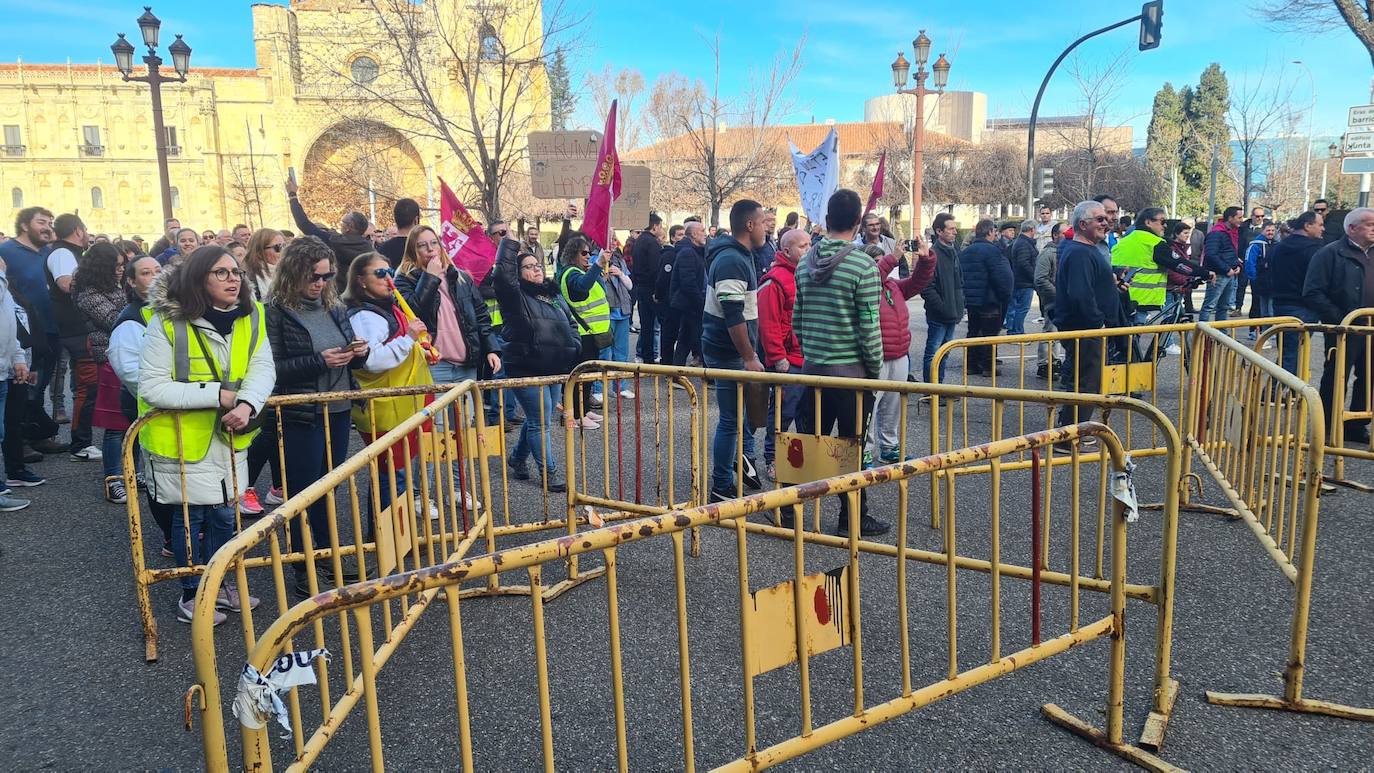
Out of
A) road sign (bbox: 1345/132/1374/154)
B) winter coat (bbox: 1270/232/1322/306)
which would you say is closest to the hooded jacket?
winter coat (bbox: 1270/232/1322/306)

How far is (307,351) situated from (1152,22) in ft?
56.4

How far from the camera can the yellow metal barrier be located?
3.33m

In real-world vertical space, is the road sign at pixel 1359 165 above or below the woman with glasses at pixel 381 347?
above

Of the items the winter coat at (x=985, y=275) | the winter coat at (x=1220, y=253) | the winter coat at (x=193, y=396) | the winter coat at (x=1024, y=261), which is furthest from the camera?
the winter coat at (x=1220, y=253)

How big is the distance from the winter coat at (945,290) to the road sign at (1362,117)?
9197mm

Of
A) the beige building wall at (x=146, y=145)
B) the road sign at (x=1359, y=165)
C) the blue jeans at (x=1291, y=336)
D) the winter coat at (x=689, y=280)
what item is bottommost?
the blue jeans at (x=1291, y=336)

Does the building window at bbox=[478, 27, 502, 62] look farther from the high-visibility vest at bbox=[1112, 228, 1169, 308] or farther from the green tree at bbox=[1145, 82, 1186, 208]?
the green tree at bbox=[1145, 82, 1186, 208]

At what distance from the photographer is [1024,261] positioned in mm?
11383

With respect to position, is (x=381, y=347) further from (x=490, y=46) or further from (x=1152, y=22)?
(x=1152, y=22)

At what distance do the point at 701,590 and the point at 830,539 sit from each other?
2.44ft

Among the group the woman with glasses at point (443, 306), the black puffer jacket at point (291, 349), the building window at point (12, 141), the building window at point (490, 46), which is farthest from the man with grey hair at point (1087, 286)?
the building window at point (12, 141)

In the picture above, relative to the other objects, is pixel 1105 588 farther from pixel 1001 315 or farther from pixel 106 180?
pixel 106 180

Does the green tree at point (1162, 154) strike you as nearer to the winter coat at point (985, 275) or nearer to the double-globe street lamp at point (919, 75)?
the double-globe street lamp at point (919, 75)

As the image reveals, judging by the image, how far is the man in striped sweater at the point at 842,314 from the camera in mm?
5156
